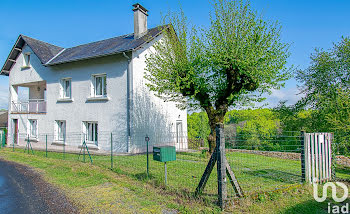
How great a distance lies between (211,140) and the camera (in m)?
11.2

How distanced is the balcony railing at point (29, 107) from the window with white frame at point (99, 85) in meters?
5.86

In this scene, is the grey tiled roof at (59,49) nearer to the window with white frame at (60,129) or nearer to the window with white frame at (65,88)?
→ the window with white frame at (65,88)

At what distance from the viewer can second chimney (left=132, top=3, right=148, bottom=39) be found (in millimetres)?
15258

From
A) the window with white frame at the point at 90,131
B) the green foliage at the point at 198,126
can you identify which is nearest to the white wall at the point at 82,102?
the window with white frame at the point at 90,131

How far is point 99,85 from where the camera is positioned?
589 inches

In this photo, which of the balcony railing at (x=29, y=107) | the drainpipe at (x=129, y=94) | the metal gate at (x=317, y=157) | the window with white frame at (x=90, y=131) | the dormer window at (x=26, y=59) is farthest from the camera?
the dormer window at (x=26, y=59)

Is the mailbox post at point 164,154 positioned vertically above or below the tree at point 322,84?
below

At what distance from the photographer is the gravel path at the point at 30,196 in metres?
5.08

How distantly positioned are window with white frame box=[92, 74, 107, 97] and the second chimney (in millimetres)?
3641

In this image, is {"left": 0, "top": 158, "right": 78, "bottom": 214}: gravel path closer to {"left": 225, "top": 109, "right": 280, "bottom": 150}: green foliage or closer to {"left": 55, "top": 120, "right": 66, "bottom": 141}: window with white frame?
{"left": 225, "top": 109, "right": 280, "bottom": 150}: green foliage

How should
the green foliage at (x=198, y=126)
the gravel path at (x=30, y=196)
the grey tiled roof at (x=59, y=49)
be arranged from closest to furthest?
the gravel path at (x=30, y=196)
the grey tiled roof at (x=59, y=49)
the green foliage at (x=198, y=126)

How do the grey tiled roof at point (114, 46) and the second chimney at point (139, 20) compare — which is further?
the second chimney at point (139, 20)

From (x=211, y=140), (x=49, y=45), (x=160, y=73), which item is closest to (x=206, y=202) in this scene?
(x=211, y=140)


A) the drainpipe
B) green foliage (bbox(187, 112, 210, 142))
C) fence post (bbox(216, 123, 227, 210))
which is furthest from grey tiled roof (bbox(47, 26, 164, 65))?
green foliage (bbox(187, 112, 210, 142))
